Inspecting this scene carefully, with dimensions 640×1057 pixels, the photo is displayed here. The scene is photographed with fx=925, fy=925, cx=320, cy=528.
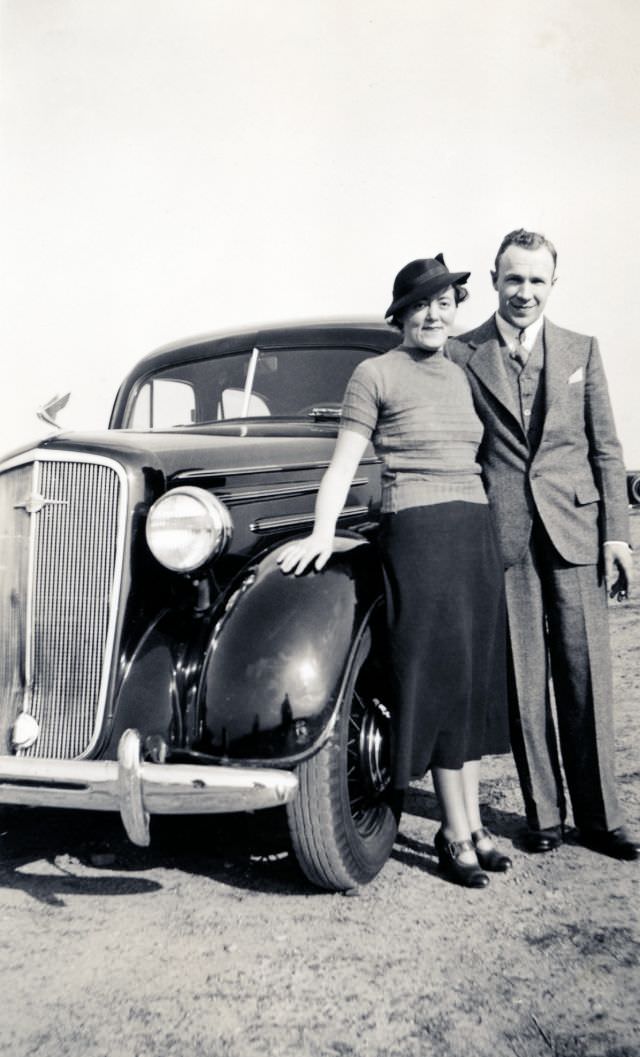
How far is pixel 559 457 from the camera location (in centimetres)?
266

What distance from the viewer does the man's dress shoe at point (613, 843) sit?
2611 millimetres

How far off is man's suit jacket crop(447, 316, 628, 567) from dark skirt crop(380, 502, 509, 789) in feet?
0.74

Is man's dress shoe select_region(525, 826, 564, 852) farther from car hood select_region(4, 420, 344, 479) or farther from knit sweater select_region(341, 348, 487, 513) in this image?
car hood select_region(4, 420, 344, 479)

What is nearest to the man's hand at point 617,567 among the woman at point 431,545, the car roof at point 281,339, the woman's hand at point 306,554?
the woman at point 431,545

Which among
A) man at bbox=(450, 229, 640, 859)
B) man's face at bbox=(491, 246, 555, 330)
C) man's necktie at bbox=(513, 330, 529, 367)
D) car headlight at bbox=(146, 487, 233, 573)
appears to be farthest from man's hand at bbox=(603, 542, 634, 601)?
car headlight at bbox=(146, 487, 233, 573)

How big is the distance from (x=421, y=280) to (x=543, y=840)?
1622 mm

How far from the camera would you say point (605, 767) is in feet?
8.77

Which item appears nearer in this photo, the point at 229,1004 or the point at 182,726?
the point at 229,1004

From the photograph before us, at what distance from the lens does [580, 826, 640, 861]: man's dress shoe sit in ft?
8.57

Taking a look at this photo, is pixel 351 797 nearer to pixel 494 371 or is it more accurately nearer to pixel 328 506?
pixel 328 506

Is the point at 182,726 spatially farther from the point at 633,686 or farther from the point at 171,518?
the point at 633,686

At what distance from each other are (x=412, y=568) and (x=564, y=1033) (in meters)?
1.09

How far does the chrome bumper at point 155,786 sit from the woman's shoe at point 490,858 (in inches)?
30.0

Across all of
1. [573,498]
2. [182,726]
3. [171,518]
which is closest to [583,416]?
[573,498]
